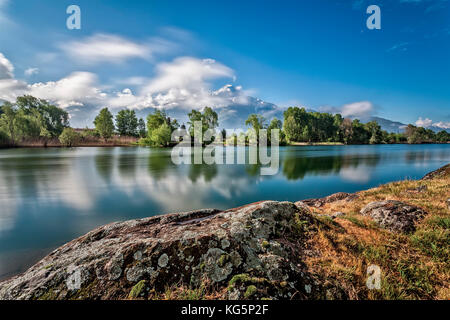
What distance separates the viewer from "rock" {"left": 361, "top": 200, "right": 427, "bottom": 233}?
4.96 metres

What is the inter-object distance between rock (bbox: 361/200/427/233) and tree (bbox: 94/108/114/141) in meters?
114

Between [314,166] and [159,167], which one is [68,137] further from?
[314,166]

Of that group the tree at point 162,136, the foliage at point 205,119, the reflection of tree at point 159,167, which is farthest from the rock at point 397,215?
the foliage at point 205,119

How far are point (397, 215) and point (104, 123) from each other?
11473 centimetres

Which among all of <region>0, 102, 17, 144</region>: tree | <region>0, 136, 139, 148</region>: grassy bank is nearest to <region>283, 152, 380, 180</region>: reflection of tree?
<region>0, 136, 139, 148</region>: grassy bank

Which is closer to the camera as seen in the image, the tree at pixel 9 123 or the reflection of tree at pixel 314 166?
the reflection of tree at pixel 314 166

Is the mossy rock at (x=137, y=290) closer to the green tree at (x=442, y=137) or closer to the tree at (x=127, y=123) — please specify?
the tree at (x=127, y=123)

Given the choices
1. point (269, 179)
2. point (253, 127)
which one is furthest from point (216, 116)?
point (269, 179)

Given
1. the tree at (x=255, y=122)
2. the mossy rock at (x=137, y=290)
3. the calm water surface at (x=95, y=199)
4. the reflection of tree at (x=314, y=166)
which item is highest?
the tree at (x=255, y=122)

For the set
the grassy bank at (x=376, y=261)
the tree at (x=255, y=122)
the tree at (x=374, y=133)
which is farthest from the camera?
the tree at (x=374, y=133)

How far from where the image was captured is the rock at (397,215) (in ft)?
16.3

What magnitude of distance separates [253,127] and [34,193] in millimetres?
91674

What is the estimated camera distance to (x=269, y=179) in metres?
20.2
